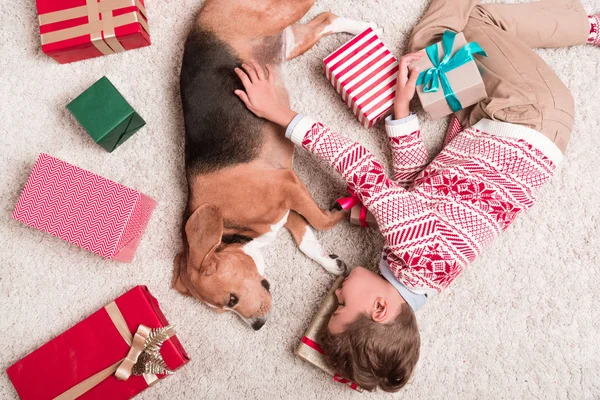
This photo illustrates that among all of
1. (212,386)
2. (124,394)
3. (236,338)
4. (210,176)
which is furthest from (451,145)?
(124,394)

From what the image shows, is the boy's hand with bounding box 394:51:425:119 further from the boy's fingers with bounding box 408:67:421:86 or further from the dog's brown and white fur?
the dog's brown and white fur

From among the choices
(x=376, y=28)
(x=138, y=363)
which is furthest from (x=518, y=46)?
(x=138, y=363)

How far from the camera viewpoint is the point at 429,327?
2023mm

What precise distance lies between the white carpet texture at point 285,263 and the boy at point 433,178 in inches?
9.0

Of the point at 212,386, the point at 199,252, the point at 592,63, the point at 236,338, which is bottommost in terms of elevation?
the point at 212,386

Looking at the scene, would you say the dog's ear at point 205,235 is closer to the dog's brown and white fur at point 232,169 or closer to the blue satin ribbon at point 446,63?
the dog's brown and white fur at point 232,169

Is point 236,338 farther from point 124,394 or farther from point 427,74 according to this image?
point 427,74

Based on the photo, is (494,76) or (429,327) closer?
(494,76)

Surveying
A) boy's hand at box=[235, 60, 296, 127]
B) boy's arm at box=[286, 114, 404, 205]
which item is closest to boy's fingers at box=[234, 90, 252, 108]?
boy's hand at box=[235, 60, 296, 127]

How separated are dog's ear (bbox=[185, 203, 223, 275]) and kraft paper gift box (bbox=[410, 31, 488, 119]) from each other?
0.95m

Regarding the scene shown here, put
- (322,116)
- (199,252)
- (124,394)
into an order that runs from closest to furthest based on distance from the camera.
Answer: (199,252) → (124,394) → (322,116)

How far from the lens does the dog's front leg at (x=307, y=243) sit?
2000mm

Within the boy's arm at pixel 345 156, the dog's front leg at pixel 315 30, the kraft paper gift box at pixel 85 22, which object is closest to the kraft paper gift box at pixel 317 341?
the boy's arm at pixel 345 156

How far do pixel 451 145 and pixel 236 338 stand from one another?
122 cm
